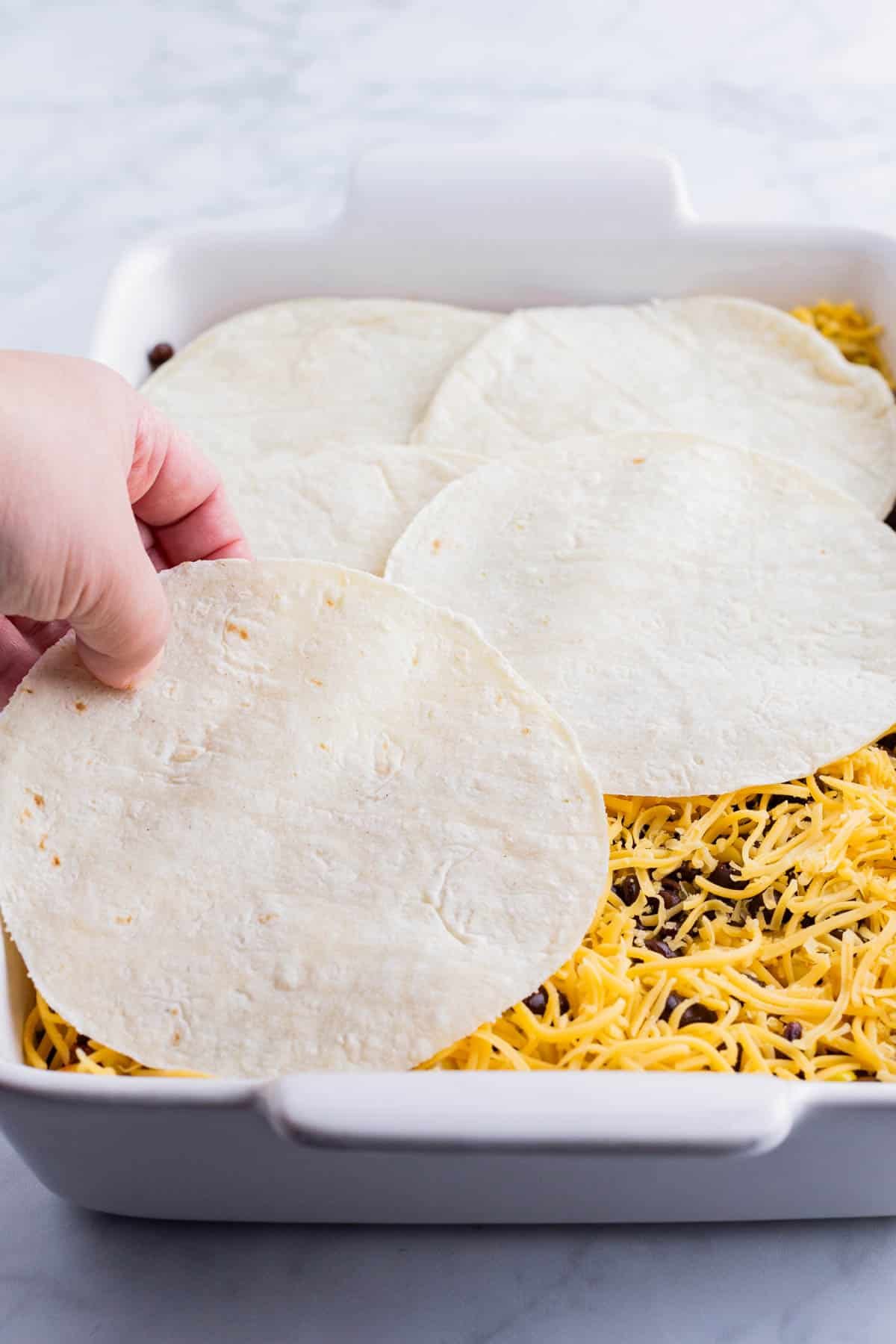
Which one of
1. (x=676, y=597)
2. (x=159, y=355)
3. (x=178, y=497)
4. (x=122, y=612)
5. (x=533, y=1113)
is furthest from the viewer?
(x=159, y=355)

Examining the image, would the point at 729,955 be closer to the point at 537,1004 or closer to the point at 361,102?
the point at 537,1004

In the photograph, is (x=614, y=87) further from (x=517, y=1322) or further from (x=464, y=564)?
(x=517, y=1322)

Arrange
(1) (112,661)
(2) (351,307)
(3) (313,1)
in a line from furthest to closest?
(3) (313,1) → (2) (351,307) → (1) (112,661)

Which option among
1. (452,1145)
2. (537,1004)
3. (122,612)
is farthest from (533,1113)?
(122,612)

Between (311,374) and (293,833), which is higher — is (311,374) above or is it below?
above

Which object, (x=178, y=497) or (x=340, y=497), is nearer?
(x=178, y=497)

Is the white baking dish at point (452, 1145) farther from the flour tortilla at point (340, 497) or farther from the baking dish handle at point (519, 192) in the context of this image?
the baking dish handle at point (519, 192)

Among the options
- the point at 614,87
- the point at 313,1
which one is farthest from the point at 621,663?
the point at 313,1
